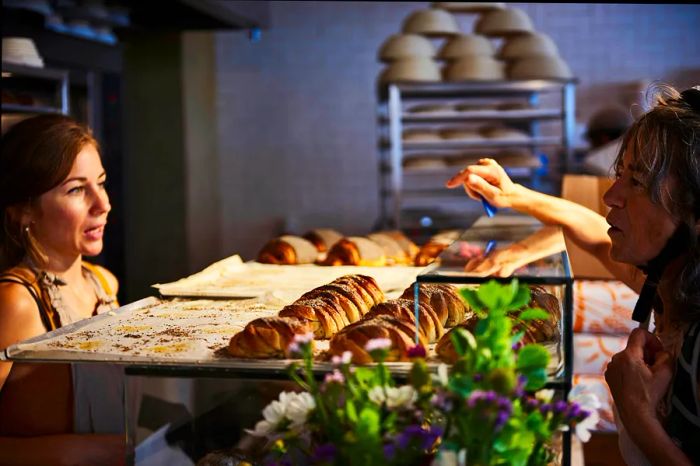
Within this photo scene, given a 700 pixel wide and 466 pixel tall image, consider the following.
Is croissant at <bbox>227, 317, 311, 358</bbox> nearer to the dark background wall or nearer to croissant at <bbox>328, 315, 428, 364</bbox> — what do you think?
croissant at <bbox>328, 315, 428, 364</bbox>

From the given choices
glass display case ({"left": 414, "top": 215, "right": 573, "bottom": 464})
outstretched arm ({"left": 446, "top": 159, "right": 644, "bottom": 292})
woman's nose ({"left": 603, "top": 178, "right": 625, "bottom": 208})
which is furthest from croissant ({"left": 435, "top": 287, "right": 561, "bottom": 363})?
outstretched arm ({"left": 446, "top": 159, "right": 644, "bottom": 292})

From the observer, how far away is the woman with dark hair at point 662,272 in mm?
1554

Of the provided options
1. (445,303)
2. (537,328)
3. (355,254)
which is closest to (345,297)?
(445,303)

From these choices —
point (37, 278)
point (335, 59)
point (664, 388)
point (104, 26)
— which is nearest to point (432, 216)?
point (335, 59)

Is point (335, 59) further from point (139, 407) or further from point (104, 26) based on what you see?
point (139, 407)

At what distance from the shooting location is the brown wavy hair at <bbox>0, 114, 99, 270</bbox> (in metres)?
2.37

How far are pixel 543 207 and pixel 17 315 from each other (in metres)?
1.35

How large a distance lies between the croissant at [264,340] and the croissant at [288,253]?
5.43 feet

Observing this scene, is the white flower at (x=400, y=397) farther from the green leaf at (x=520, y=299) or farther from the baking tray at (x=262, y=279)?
the baking tray at (x=262, y=279)

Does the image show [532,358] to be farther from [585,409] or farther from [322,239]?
[322,239]

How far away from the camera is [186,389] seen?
149 centimetres

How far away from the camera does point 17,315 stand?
7.17 ft

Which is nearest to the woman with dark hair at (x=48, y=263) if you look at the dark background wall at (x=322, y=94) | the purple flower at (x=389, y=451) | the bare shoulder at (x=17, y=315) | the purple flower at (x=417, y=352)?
the bare shoulder at (x=17, y=315)

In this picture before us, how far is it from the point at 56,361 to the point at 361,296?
2.03ft
